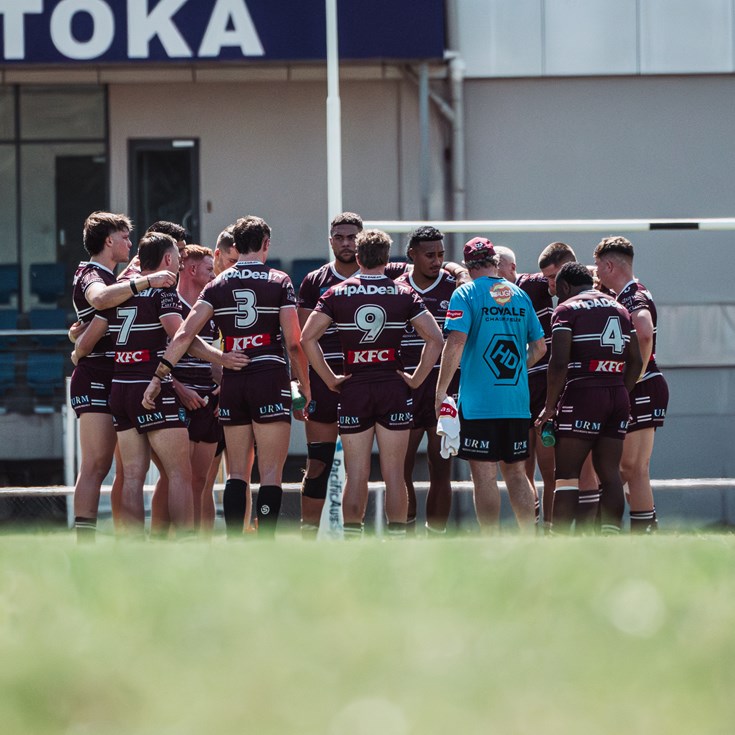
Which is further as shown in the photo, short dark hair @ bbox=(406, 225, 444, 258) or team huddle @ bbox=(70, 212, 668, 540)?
short dark hair @ bbox=(406, 225, 444, 258)

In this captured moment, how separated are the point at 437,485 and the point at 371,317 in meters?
1.34

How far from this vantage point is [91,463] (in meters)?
7.13

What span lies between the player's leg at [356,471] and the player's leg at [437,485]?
626 mm

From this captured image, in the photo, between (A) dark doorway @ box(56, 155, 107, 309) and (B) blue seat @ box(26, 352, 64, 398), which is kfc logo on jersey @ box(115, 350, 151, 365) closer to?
(B) blue seat @ box(26, 352, 64, 398)

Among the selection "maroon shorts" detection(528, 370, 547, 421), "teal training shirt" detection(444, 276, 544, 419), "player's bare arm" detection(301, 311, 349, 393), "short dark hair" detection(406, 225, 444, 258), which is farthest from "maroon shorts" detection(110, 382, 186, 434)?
"maroon shorts" detection(528, 370, 547, 421)

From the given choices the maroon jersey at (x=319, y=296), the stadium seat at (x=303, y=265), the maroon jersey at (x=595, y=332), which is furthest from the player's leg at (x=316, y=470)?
the stadium seat at (x=303, y=265)

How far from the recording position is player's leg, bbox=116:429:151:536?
7004 mm

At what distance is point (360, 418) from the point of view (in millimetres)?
7152

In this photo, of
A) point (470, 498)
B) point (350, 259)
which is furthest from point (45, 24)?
point (350, 259)

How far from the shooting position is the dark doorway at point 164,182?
52.9 feet

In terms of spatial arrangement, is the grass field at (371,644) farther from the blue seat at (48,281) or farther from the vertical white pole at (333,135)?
the blue seat at (48,281)

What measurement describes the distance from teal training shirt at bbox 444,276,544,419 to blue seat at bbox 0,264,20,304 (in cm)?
979

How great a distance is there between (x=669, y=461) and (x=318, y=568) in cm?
1042

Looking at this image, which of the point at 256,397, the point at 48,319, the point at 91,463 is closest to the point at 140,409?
the point at 91,463
